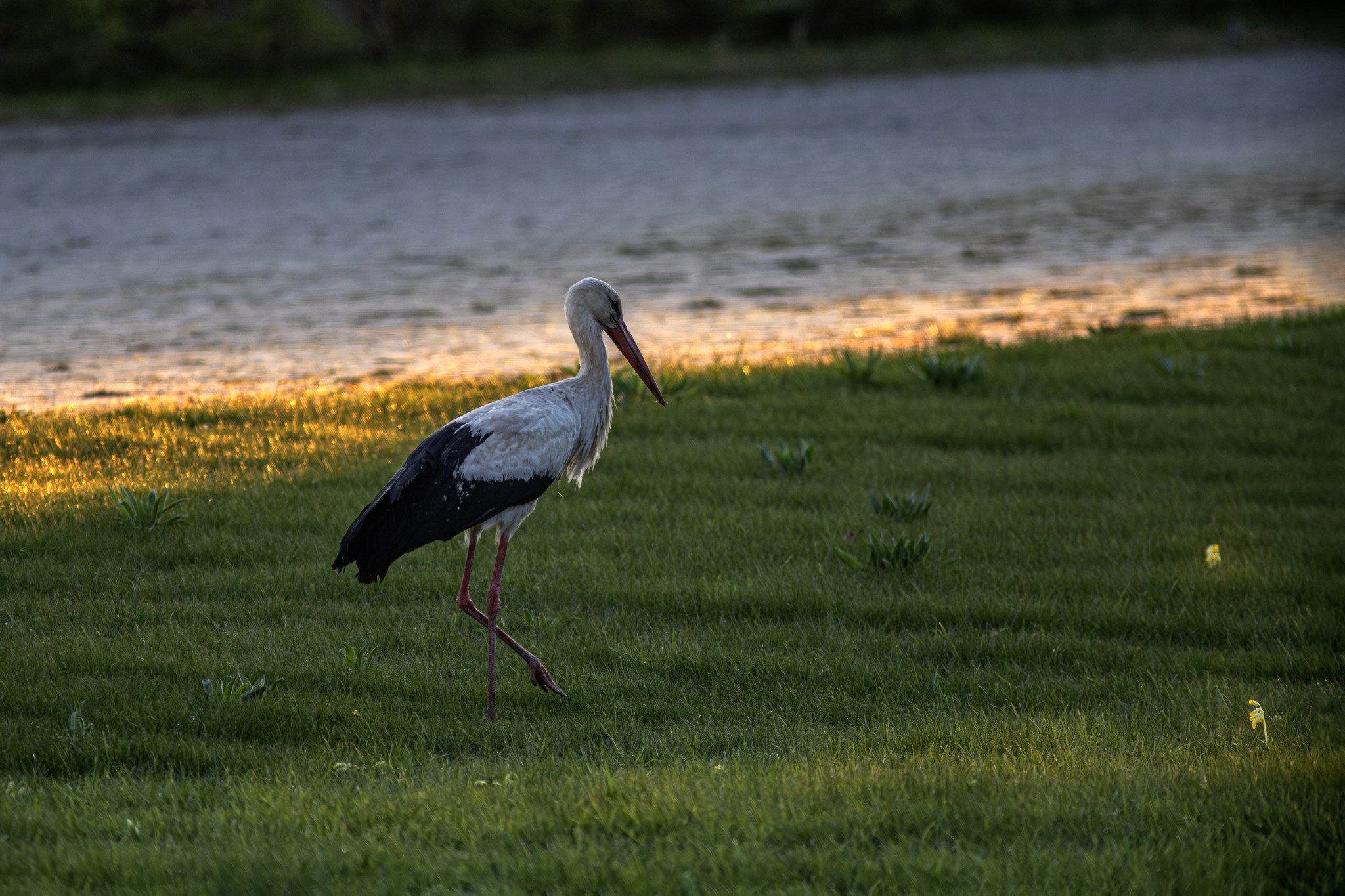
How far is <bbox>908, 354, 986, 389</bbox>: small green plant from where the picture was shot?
10352 mm

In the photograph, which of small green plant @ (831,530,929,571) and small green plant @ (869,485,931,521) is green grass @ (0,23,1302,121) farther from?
small green plant @ (831,530,929,571)

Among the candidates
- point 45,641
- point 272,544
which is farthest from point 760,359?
point 45,641

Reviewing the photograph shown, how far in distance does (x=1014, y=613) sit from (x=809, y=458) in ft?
7.58

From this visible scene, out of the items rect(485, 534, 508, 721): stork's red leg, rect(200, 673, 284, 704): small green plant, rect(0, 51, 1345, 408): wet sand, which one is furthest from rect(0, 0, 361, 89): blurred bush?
rect(200, 673, 284, 704): small green plant

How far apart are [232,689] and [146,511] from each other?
6.56 feet

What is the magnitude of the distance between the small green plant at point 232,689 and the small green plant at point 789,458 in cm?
384

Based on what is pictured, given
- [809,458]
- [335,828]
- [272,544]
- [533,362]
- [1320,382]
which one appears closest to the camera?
[335,828]

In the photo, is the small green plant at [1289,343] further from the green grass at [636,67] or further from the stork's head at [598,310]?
the green grass at [636,67]

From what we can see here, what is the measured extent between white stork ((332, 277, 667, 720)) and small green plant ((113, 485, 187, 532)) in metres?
1.82

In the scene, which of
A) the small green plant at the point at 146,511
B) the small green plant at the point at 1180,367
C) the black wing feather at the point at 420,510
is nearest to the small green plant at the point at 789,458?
the black wing feather at the point at 420,510

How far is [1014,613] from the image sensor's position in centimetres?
654

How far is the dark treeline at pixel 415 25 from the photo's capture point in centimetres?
3916

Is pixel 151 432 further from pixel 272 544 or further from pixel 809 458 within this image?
pixel 809 458

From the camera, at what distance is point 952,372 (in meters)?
10.4
